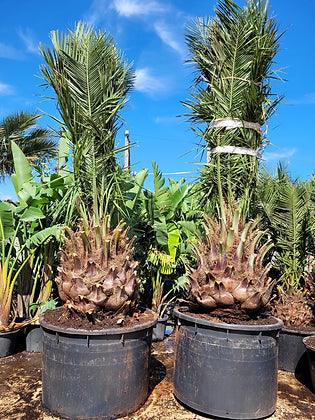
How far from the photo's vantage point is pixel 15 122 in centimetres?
990

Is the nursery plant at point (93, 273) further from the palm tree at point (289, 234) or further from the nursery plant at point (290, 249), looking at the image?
the palm tree at point (289, 234)

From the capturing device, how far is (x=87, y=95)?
11.0 feet

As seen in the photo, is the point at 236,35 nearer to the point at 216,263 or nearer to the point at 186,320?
the point at 216,263

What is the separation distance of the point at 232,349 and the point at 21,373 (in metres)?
2.26

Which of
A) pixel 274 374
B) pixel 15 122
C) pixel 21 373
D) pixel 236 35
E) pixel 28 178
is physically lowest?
pixel 21 373

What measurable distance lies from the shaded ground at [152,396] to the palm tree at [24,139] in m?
6.41

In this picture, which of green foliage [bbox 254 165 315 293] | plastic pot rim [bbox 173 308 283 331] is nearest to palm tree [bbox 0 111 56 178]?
green foliage [bbox 254 165 315 293]

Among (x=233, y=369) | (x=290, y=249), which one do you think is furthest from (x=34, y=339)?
(x=290, y=249)

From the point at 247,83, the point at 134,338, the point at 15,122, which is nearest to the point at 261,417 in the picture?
the point at 134,338

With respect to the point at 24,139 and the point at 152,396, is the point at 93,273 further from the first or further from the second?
the point at 24,139

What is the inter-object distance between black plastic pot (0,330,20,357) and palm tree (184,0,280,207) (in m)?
2.75

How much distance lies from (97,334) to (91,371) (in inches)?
10.8

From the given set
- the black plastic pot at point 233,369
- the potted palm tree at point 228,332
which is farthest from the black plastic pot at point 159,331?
the black plastic pot at point 233,369

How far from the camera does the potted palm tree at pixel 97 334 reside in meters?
2.89
